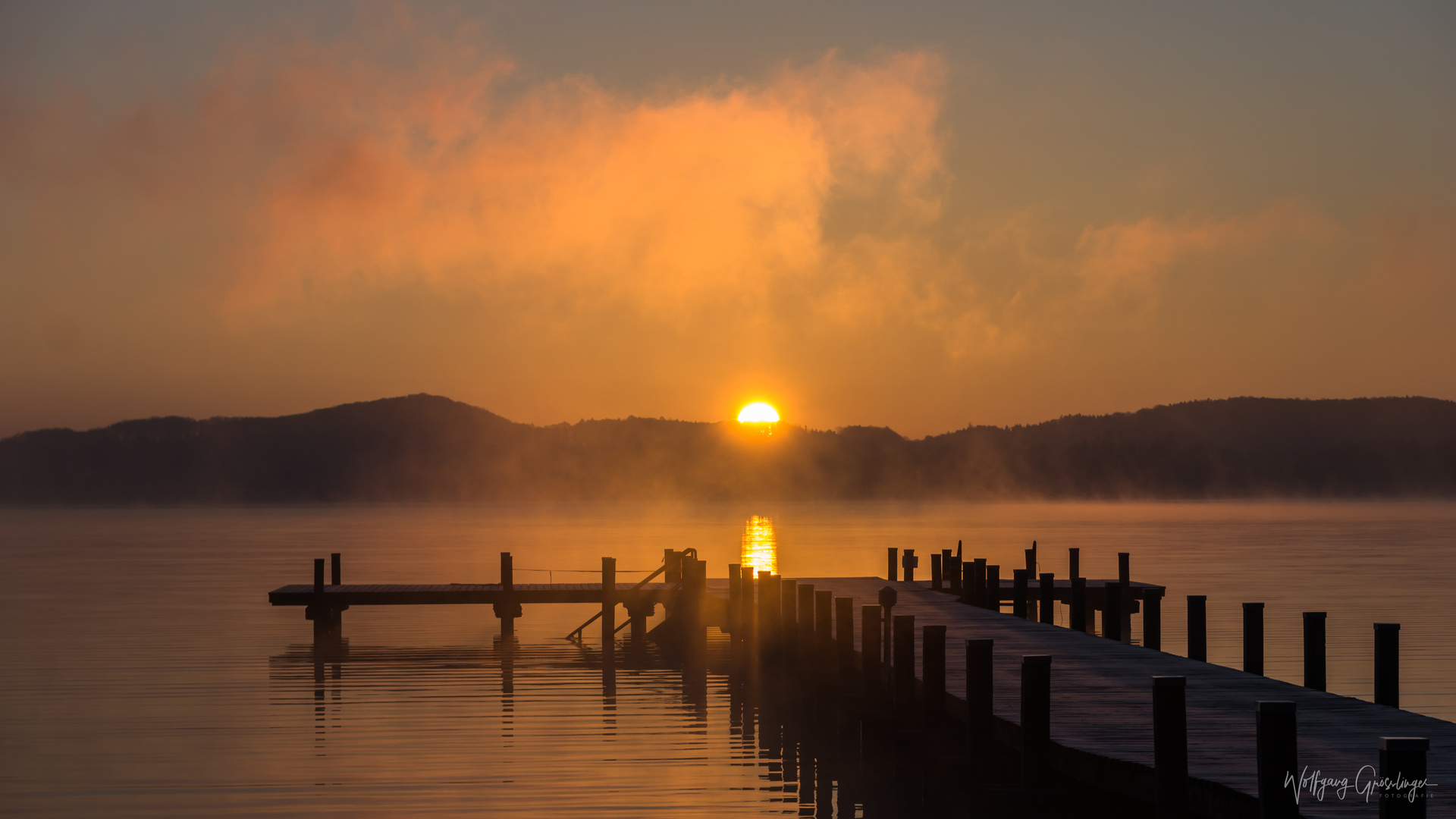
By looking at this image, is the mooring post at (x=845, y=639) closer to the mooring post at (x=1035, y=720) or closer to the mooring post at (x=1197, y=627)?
the mooring post at (x=1197, y=627)

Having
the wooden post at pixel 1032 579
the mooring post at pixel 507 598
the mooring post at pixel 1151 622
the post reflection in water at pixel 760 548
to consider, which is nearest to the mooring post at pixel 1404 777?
the mooring post at pixel 1151 622

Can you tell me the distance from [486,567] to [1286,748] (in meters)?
71.2

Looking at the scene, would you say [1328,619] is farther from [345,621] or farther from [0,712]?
[0,712]

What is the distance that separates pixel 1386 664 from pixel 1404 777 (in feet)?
34.8

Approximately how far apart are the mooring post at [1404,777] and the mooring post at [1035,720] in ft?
12.9

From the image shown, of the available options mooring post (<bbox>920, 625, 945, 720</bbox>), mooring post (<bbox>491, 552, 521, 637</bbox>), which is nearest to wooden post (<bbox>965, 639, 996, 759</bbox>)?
mooring post (<bbox>920, 625, 945, 720</bbox>)

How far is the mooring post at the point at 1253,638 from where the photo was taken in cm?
1977

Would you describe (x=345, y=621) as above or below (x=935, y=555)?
below

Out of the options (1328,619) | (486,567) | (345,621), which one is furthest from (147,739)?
(486,567)

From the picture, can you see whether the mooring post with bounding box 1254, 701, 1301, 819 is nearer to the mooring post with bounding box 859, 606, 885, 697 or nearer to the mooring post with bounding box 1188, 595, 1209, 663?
the mooring post with bounding box 859, 606, 885, 697

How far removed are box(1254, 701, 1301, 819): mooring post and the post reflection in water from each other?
1553 inches

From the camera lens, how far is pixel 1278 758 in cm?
819

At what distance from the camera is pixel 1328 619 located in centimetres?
4259

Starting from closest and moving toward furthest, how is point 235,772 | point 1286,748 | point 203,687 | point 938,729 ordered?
point 1286,748 → point 938,729 → point 235,772 → point 203,687
